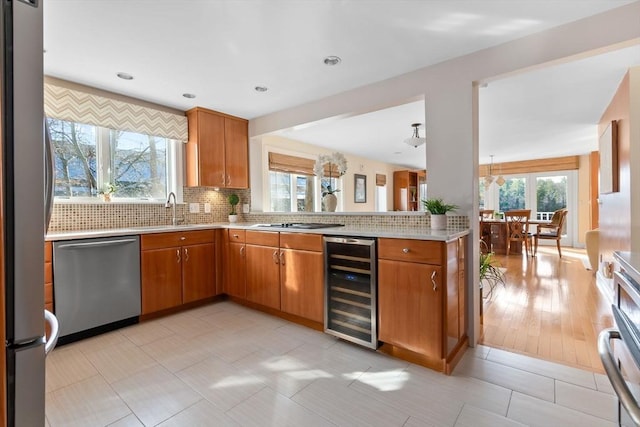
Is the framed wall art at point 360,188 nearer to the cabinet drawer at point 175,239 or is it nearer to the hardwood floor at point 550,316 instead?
the hardwood floor at point 550,316

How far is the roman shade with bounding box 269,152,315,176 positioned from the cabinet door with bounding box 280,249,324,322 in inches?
96.0

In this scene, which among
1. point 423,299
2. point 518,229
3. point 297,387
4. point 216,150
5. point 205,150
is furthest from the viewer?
point 518,229

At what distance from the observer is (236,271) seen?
3.26 metres

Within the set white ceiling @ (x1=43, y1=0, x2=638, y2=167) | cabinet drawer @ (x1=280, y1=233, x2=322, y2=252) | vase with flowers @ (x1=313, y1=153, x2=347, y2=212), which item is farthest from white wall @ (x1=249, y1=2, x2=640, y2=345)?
cabinet drawer @ (x1=280, y1=233, x2=322, y2=252)

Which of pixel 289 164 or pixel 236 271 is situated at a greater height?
pixel 289 164

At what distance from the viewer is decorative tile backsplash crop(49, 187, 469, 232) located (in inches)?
108

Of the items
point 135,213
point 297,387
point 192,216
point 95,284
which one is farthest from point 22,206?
point 192,216

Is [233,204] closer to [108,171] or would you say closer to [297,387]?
[108,171]

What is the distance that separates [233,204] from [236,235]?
88cm

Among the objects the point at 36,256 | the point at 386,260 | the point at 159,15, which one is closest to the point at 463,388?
the point at 386,260

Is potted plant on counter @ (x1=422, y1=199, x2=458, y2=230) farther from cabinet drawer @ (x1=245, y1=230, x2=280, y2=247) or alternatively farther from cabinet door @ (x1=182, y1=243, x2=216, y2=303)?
cabinet door @ (x1=182, y1=243, x2=216, y2=303)

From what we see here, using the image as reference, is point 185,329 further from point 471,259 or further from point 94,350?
point 471,259

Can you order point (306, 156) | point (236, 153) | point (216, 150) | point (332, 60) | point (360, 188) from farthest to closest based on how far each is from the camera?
point (360, 188)
point (306, 156)
point (236, 153)
point (216, 150)
point (332, 60)

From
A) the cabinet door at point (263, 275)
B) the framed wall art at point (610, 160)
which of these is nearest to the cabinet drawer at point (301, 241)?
the cabinet door at point (263, 275)
